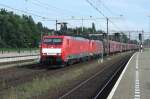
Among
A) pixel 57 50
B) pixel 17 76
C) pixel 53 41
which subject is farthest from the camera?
pixel 53 41

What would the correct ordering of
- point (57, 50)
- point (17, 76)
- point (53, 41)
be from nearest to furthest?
point (17, 76) → point (57, 50) → point (53, 41)

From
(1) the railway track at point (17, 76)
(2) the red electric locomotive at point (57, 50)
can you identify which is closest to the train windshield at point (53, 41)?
(2) the red electric locomotive at point (57, 50)

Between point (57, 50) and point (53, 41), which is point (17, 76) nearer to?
point (57, 50)

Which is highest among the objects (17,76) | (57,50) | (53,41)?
(53,41)

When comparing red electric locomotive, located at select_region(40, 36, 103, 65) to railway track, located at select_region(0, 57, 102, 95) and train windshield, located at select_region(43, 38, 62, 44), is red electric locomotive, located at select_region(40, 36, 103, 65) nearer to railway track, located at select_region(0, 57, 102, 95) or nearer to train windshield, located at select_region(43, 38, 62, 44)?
train windshield, located at select_region(43, 38, 62, 44)

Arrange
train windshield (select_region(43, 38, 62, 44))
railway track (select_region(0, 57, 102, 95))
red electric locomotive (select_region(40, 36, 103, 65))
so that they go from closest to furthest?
railway track (select_region(0, 57, 102, 95)), red electric locomotive (select_region(40, 36, 103, 65)), train windshield (select_region(43, 38, 62, 44))

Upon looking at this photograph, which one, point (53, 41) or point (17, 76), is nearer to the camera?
point (17, 76)

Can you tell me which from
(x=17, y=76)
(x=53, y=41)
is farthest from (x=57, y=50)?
(x=17, y=76)

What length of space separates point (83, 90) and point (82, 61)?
1300 inches

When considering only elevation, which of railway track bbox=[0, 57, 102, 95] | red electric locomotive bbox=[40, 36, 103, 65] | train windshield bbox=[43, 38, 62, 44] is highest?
train windshield bbox=[43, 38, 62, 44]

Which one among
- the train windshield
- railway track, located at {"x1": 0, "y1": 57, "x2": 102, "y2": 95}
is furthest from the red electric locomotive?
railway track, located at {"x1": 0, "y1": 57, "x2": 102, "y2": 95}

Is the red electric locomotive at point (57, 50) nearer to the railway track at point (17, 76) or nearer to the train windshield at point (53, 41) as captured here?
the train windshield at point (53, 41)

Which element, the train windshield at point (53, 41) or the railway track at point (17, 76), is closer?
the railway track at point (17, 76)

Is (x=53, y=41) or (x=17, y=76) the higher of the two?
(x=53, y=41)
